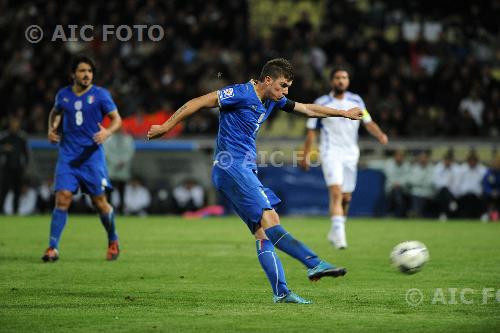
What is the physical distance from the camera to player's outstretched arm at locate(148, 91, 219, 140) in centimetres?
847

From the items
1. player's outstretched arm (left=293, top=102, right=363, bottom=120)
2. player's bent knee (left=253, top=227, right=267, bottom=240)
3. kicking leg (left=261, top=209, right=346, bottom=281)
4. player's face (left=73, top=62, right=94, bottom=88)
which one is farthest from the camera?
player's face (left=73, top=62, right=94, bottom=88)

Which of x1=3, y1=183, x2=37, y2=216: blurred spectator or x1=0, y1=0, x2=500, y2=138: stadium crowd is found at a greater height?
x1=0, y1=0, x2=500, y2=138: stadium crowd

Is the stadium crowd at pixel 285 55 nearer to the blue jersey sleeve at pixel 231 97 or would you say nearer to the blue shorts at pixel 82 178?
the blue shorts at pixel 82 178

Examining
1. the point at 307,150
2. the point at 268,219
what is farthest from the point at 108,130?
the point at 268,219

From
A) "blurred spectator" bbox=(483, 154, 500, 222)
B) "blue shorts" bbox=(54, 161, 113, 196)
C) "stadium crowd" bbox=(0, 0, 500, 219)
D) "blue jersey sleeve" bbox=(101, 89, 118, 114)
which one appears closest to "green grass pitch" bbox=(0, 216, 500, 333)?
"blue shorts" bbox=(54, 161, 113, 196)

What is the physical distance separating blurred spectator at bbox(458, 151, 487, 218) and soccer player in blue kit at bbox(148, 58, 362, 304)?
15901 millimetres

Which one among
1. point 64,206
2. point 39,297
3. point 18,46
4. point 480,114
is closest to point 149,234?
point 64,206

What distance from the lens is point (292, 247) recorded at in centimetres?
863

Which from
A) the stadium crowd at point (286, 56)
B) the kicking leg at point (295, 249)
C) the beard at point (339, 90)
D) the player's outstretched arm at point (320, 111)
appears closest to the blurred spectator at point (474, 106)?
the stadium crowd at point (286, 56)

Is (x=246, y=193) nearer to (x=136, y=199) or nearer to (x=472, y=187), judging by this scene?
(x=472, y=187)

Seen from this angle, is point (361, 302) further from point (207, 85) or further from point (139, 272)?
point (207, 85)

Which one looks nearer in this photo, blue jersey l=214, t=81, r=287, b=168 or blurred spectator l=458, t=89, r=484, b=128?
blue jersey l=214, t=81, r=287, b=168

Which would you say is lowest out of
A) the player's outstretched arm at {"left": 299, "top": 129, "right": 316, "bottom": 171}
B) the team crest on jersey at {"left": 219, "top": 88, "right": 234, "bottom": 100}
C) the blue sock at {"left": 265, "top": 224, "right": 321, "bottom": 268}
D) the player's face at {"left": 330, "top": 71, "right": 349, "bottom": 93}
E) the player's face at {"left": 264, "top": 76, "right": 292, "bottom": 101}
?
the blue sock at {"left": 265, "top": 224, "right": 321, "bottom": 268}

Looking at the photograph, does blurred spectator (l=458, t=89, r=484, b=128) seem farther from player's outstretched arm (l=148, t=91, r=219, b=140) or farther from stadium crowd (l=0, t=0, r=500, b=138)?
player's outstretched arm (l=148, t=91, r=219, b=140)
